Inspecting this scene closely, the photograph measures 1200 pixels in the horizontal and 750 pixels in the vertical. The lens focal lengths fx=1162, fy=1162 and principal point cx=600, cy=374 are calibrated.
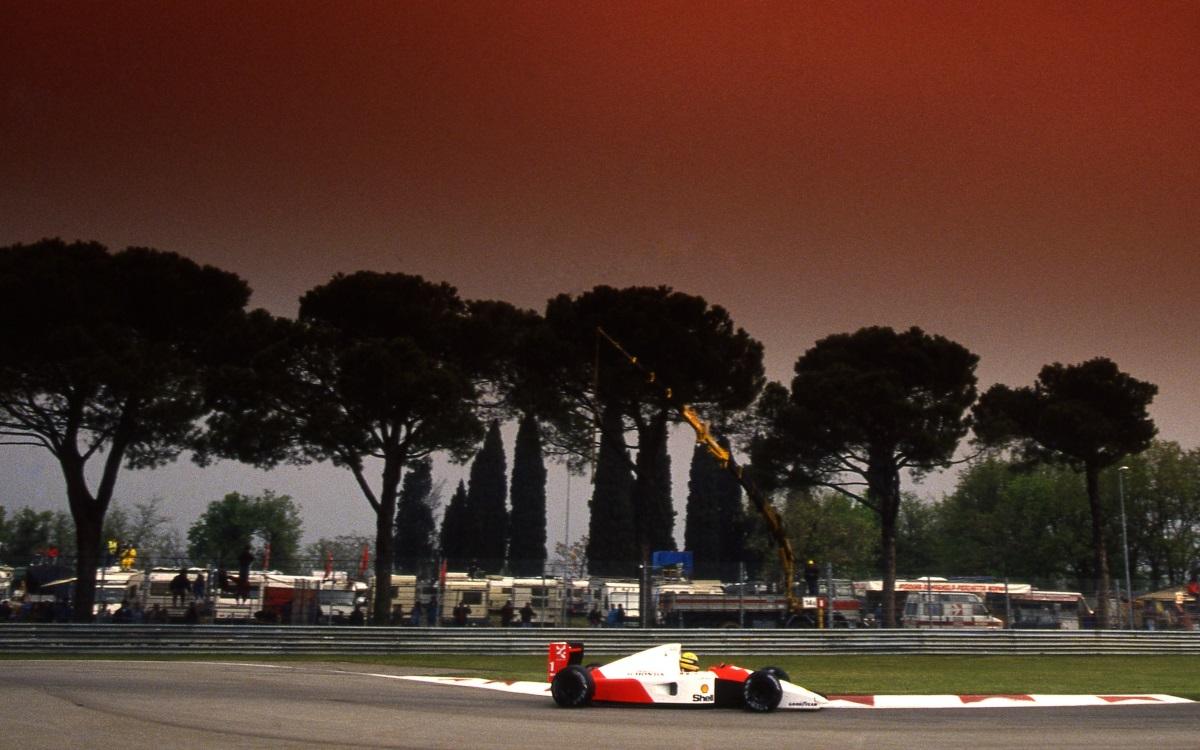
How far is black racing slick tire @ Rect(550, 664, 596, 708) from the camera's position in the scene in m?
14.6

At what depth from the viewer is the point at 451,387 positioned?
34438mm

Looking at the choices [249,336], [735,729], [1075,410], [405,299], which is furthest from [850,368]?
[735,729]

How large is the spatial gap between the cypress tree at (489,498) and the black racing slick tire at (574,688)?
57852 mm

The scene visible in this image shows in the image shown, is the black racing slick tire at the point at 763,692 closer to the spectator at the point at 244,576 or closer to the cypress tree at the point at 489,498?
the spectator at the point at 244,576

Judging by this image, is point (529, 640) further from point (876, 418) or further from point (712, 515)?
point (712, 515)

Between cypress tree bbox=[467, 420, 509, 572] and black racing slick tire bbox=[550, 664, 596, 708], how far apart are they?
2278 inches

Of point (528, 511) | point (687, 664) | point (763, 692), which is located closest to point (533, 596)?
point (687, 664)

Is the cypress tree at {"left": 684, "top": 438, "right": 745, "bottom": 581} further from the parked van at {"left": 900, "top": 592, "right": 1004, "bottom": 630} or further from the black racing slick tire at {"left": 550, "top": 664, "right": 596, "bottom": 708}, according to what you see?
the black racing slick tire at {"left": 550, "top": 664, "right": 596, "bottom": 708}

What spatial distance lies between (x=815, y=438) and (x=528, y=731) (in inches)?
1202

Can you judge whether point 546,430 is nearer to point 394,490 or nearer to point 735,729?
point 394,490

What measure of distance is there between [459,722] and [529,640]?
1543cm

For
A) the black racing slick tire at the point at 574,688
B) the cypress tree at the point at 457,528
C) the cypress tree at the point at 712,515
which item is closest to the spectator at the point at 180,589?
the black racing slick tire at the point at 574,688

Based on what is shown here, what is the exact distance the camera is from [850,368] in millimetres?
41750

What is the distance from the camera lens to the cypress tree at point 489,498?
7275 cm
